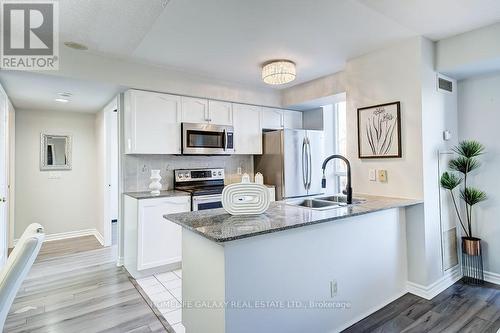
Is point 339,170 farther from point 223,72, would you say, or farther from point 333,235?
point 333,235

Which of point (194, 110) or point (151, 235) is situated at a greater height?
point (194, 110)

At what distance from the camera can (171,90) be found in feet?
11.4

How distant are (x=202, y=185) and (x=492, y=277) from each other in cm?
350

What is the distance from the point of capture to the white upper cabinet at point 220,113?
3.82 meters

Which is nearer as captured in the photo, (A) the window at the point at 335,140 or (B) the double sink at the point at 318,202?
(B) the double sink at the point at 318,202

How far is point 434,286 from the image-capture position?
2.58 meters

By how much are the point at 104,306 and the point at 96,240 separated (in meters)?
2.45

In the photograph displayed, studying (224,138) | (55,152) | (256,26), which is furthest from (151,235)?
(55,152)

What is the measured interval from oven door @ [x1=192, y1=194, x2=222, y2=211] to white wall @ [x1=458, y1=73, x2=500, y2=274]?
2880 mm

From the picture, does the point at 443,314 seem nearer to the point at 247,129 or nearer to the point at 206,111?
the point at 247,129

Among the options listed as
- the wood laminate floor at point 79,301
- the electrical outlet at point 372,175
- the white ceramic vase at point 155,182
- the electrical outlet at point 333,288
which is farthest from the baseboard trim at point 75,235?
the electrical outlet at point 372,175

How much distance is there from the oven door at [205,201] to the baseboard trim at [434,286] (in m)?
2.25

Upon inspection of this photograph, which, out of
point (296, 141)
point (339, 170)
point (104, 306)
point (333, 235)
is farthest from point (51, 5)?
point (339, 170)

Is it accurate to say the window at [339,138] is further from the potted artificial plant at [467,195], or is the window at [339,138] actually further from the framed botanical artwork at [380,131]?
the potted artificial plant at [467,195]
